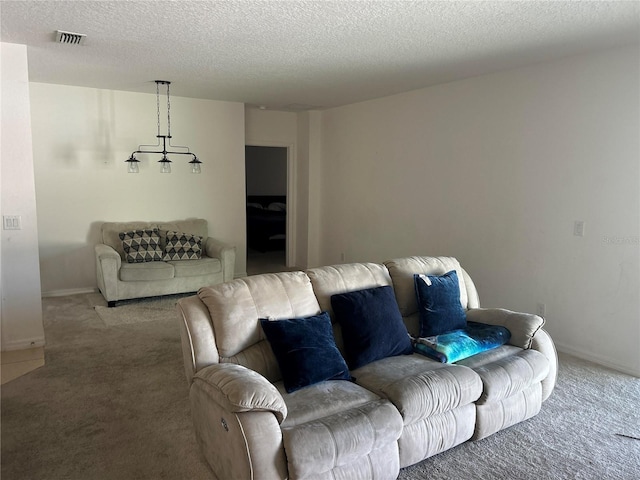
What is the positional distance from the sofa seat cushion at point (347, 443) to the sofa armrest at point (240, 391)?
5.4 inches

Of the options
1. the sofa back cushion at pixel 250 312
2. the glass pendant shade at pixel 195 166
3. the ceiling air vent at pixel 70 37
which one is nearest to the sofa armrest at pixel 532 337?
the sofa back cushion at pixel 250 312

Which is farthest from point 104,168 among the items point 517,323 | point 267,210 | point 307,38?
point 517,323

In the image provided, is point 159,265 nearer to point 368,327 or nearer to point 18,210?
point 18,210

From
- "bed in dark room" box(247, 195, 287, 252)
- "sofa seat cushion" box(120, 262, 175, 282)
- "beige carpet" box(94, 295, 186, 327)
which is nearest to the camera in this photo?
"beige carpet" box(94, 295, 186, 327)

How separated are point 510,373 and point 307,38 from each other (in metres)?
2.60

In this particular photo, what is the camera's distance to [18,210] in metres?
3.92

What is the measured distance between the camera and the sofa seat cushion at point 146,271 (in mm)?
5309

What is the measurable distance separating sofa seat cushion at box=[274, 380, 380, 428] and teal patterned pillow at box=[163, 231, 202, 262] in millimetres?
3701

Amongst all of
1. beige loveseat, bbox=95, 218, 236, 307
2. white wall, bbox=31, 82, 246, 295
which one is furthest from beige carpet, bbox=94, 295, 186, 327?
white wall, bbox=31, 82, 246, 295

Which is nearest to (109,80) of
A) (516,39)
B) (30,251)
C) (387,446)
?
(30,251)

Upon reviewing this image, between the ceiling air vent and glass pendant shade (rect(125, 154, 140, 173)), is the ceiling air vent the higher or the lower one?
the higher one

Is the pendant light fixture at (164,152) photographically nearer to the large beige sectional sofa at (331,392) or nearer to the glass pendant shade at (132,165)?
the glass pendant shade at (132,165)

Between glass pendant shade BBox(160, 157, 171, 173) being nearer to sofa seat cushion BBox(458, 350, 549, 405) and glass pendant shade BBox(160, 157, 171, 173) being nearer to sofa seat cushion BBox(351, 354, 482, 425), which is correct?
sofa seat cushion BBox(351, 354, 482, 425)

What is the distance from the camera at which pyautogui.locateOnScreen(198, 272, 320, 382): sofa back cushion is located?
2.46 meters
